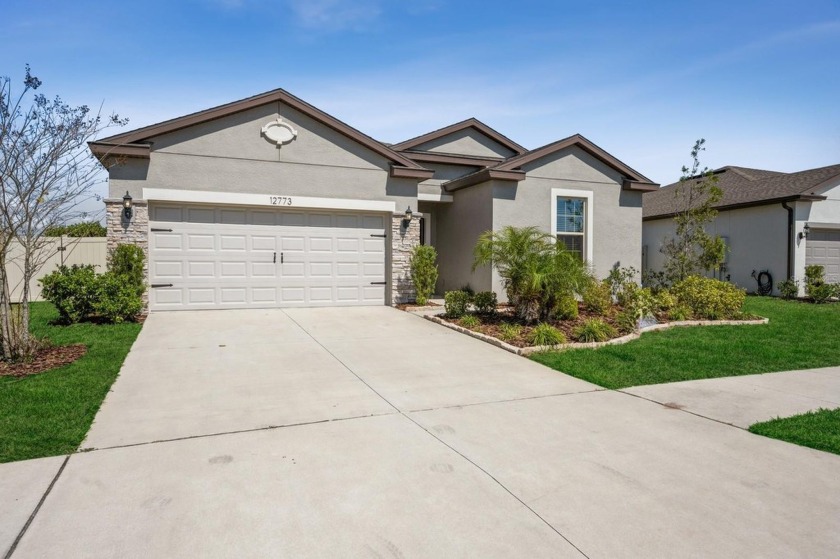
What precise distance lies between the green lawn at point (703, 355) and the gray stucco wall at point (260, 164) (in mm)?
6788

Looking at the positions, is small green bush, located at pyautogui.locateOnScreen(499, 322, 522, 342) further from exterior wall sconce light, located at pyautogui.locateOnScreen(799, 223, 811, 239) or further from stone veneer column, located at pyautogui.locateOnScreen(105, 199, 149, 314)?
exterior wall sconce light, located at pyautogui.locateOnScreen(799, 223, 811, 239)

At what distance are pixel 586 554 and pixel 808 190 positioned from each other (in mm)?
18258

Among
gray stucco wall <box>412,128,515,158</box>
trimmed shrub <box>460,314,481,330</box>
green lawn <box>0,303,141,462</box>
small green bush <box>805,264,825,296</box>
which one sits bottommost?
green lawn <box>0,303,141,462</box>

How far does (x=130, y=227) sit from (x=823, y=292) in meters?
18.4

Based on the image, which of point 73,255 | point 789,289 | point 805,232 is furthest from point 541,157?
point 73,255

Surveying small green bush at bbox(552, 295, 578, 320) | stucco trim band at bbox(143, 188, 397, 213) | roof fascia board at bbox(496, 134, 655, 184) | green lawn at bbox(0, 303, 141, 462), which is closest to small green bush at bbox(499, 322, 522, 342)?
small green bush at bbox(552, 295, 578, 320)

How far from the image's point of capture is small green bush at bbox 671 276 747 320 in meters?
11.1

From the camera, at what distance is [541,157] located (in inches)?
527

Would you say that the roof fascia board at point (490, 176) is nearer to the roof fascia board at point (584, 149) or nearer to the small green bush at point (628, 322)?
the roof fascia board at point (584, 149)

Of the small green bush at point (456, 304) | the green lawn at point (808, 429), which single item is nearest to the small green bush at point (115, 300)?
the small green bush at point (456, 304)

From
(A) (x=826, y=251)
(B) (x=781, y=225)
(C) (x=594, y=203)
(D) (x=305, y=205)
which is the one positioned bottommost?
(A) (x=826, y=251)

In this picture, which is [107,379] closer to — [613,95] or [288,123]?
[288,123]

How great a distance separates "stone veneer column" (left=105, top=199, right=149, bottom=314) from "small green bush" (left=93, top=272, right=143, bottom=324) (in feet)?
3.18

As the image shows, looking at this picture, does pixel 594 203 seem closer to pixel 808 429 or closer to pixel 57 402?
pixel 808 429
